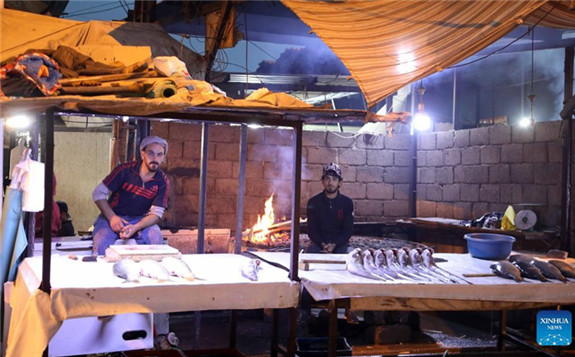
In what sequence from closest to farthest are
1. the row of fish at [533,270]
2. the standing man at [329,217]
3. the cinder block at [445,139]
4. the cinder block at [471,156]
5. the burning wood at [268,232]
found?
the row of fish at [533,270] < the standing man at [329,217] < the burning wood at [268,232] < the cinder block at [471,156] < the cinder block at [445,139]

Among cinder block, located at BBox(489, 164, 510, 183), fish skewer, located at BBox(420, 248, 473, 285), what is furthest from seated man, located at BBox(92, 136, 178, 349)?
cinder block, located at BBox(489, 164, 510, 183)

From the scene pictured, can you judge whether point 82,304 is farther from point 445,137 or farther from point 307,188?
point 445,137

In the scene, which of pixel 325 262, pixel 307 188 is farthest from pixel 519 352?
pixel 307 188

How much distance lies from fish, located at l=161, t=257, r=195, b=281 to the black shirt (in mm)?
3912

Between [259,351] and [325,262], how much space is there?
2.27 metres

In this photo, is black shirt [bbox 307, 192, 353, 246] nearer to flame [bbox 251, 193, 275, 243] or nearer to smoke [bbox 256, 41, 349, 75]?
flame [bbox 251, 193, 275, 243]

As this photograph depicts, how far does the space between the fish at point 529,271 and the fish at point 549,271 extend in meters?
0.10

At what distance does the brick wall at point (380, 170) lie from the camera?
30.4 feet

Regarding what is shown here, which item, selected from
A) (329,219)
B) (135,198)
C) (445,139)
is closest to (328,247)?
(329,219)

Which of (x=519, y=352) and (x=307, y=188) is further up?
(x=307, y=188)

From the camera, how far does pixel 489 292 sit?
427cm

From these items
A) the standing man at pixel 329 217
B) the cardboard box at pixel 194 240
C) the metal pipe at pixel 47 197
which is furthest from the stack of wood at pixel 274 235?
the metal pipe at pixel 47 197

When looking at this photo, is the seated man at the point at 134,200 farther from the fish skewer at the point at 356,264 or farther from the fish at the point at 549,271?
the fish at the point at 549,271

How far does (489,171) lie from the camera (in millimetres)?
10055
